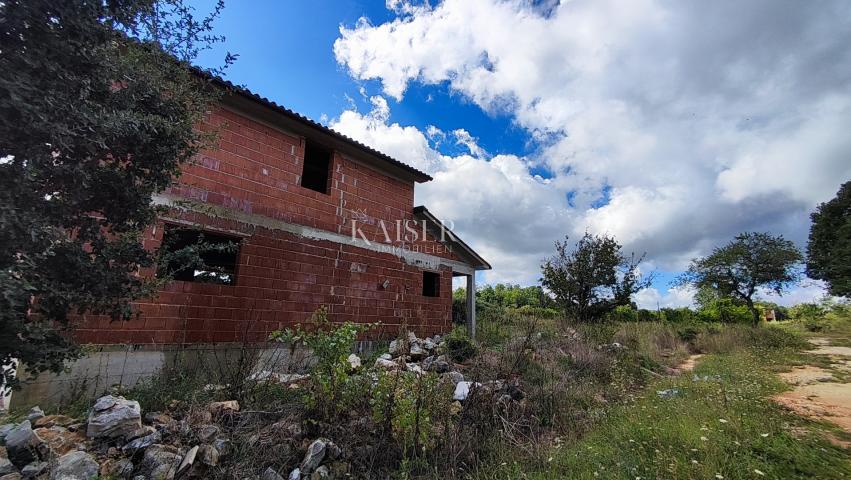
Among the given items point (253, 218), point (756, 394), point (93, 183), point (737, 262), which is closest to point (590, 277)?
point (756, 394)

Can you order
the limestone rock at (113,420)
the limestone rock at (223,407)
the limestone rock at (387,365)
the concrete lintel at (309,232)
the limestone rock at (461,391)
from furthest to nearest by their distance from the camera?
the concrete lintel at (309,232), the limestone rock at (461,391), the limestone rock at (387,365), the limestone rock at (223,407), the limestone rock at (113,420)

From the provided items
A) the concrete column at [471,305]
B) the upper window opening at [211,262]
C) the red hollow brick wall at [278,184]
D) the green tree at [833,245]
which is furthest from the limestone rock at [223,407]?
the green tree at [833,245]

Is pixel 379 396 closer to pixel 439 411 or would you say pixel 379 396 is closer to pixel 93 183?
pixel 439 411

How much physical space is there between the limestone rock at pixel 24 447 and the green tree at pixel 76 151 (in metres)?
0.69

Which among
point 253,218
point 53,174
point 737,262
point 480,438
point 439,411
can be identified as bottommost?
point 480,438

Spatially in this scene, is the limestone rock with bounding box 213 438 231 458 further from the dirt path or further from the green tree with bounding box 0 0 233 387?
the dirt path

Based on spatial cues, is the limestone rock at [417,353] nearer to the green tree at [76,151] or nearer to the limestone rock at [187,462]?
the limestone rock at [187,462]

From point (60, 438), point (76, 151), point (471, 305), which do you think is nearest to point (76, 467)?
point (60, 438)

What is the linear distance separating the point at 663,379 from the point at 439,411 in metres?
6.33

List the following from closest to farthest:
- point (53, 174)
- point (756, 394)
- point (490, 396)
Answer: point (53, 174) → point (490, 396) → point (756, 394)

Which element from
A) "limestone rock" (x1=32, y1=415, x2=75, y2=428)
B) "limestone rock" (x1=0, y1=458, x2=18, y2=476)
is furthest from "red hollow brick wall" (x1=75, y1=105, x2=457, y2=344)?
"limestone rock" (x1=0, y1=458, x2=18, y2=476)

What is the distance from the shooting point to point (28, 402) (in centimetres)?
487

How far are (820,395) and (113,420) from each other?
9.92 meters

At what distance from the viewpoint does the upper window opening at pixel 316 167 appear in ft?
29.8
